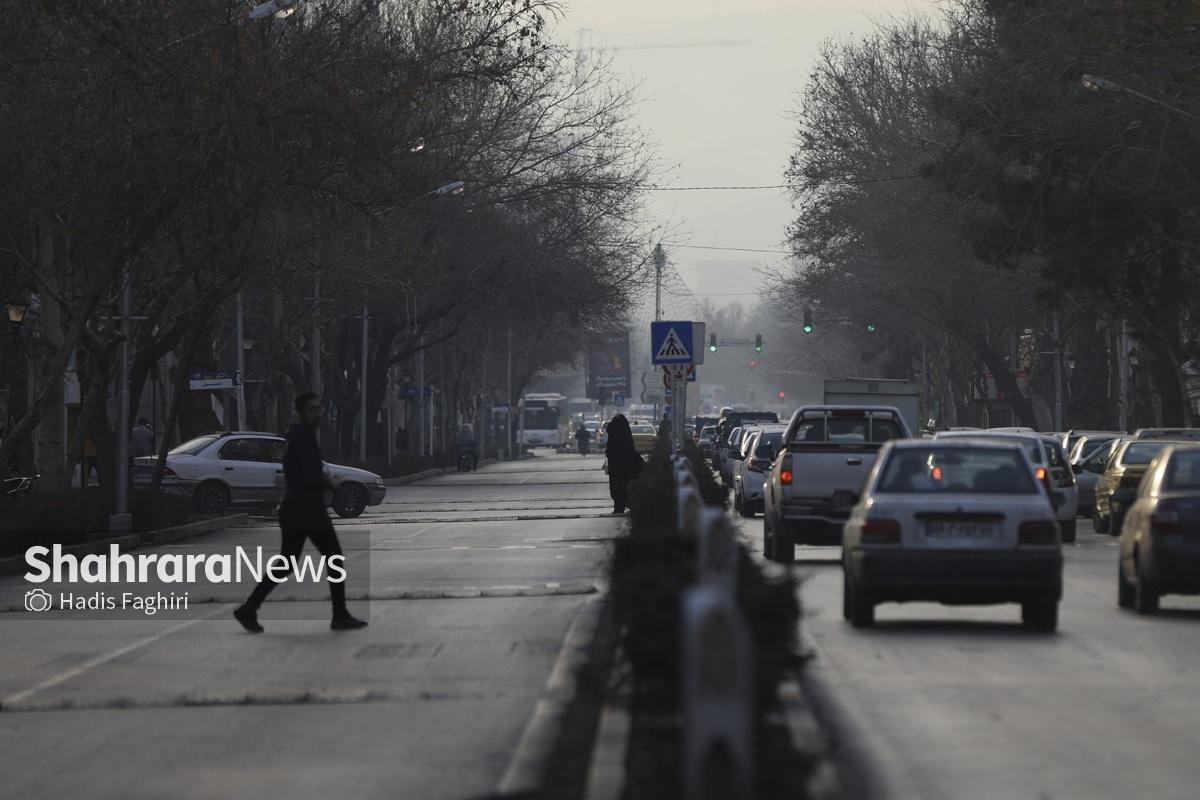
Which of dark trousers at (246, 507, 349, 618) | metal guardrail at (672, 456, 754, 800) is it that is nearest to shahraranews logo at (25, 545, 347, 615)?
dark trousers at (246, 507, 349, 618)

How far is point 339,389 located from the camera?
66250 mm

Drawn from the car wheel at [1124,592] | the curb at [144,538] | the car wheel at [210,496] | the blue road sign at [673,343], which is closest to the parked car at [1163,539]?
the car wheel at [1124,592]

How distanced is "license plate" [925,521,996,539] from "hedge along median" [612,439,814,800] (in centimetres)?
448

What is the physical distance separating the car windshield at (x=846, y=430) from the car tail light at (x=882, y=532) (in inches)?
392

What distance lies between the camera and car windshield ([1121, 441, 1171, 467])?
32.4 metres

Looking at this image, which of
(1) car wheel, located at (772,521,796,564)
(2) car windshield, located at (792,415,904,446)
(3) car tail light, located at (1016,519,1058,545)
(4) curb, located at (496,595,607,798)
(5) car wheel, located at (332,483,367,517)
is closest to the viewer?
(4) curb, located at (496,595,607,798)

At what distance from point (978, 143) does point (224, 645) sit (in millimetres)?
36165

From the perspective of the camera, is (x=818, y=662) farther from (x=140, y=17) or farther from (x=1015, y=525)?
(x=140, y=17)

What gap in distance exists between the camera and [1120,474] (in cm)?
3241

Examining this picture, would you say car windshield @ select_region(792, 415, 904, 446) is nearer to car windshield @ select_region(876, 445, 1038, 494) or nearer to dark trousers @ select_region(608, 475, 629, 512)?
car windshield @ select_region(876, 445, 1038, 494)

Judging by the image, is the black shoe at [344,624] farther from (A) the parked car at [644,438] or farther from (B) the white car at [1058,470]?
(A) the parked car at [644,438]

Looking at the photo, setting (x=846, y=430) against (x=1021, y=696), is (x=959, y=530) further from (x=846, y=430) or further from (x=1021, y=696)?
(x=846, y=430)

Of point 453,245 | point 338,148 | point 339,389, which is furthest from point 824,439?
point 339,389

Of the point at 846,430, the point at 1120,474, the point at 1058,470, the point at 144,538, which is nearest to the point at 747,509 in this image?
the point at 1058,470
